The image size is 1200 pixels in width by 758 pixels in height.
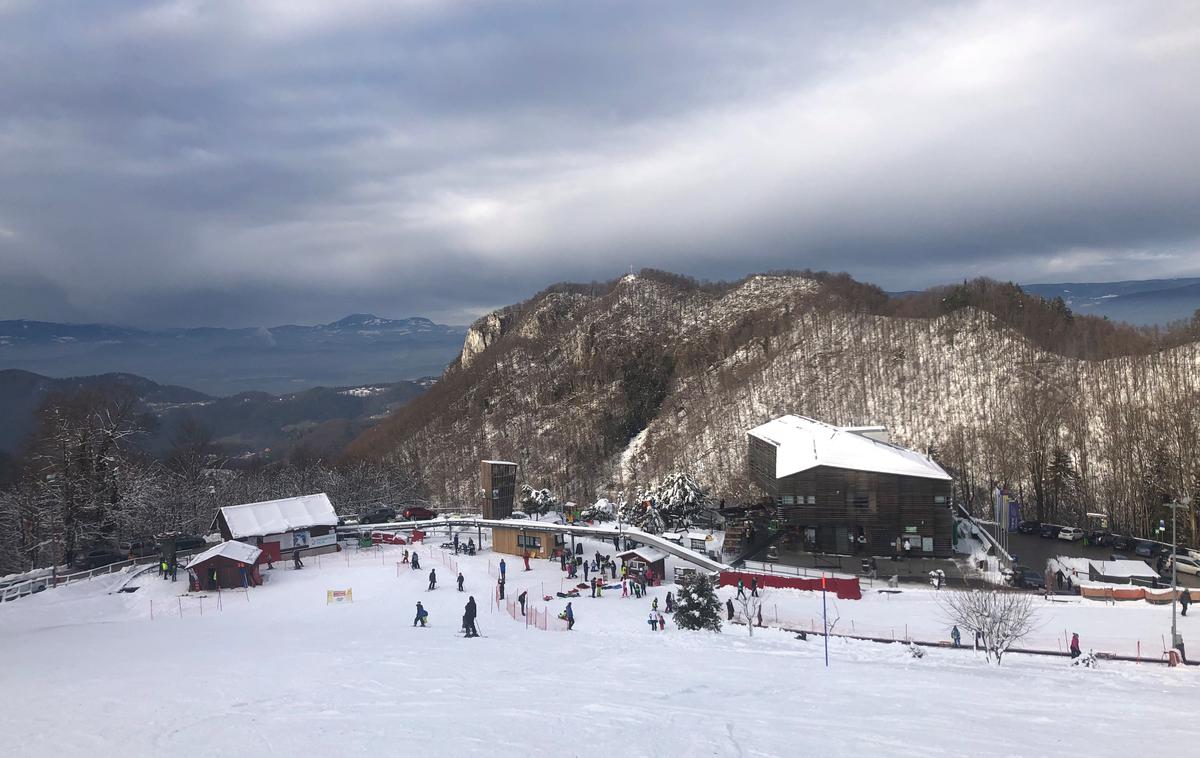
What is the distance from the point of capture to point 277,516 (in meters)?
42.2

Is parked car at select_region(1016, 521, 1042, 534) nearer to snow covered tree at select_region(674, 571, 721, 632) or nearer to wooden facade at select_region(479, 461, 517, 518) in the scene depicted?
snow covered tree at select_region(674, 571, 721, 632)

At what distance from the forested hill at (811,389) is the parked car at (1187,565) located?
1471cm

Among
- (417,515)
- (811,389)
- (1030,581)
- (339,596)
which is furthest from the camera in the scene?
(811,389)

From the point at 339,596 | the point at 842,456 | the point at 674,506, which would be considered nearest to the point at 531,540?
the point at 674,506

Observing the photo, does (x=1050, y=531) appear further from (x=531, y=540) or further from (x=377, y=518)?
(x=377, y=518)

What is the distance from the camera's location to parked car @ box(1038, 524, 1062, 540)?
4584 cm

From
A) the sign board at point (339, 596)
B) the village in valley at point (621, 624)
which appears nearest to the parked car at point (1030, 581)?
the village in valley at point (621, 624)

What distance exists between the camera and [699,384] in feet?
364

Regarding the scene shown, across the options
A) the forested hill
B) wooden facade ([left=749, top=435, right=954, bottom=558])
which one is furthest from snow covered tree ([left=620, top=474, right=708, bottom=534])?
the forested hill

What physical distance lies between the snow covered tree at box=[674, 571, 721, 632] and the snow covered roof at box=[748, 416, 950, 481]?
1899cm

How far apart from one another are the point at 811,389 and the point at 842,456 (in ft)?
159

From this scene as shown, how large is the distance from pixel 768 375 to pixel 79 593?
82983mm

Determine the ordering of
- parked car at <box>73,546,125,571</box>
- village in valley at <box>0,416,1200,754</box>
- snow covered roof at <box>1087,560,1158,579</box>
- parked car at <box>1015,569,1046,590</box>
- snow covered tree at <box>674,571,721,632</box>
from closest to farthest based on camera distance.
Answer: village in valley at <box>0,416,1200,754</box> < snow covered tree at <box>674,571,721,632</box> < parked car at <box>1015,569,1046,590</box> < snow covered roof at <box>1087,560,1158,579</box> < parked car at <box>73,546,125,571</box>

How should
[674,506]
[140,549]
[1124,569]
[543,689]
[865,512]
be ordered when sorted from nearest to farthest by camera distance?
[543,689] < [1124,569] < [865,512] < [140,549] < [674,506]
